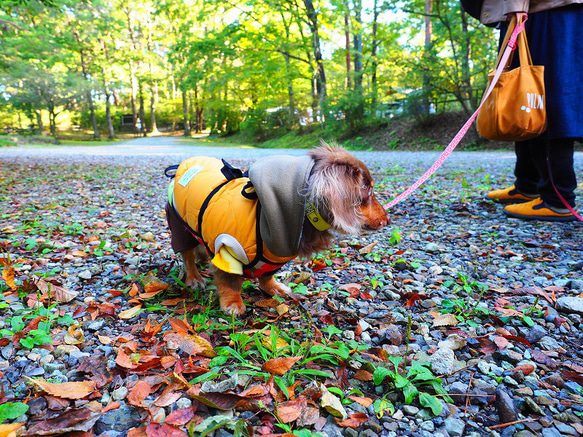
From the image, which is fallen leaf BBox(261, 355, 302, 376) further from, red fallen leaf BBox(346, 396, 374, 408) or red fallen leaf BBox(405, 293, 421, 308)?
red fallen leaf BBox(405, 293, 421, 308)

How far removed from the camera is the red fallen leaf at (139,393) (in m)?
1.60

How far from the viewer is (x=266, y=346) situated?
204 centimetres

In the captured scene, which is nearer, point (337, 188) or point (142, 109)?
point (337, 188)

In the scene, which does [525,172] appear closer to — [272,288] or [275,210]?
[272,288]

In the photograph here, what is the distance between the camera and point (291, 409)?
1.57 metres

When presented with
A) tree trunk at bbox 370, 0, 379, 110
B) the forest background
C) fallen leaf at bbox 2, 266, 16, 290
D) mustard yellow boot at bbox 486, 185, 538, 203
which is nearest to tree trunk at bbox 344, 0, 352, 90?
the forest background

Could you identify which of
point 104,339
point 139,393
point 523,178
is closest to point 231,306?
point 104,339

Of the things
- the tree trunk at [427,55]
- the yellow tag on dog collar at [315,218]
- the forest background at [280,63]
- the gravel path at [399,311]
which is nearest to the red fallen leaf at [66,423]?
the gravel path at [399,311]

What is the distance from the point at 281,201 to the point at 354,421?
1158mm

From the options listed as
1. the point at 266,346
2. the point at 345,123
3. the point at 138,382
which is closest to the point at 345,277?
the point at 266,346

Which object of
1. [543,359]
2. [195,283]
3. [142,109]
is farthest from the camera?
[142,109]

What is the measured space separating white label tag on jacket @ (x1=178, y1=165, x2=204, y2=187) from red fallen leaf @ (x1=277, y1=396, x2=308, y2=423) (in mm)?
1679

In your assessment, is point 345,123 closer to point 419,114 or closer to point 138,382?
point 419,114

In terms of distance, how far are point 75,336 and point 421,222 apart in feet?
12.3
